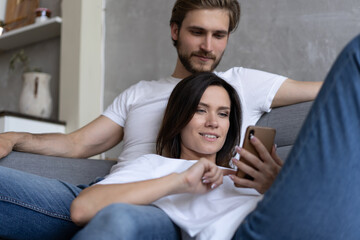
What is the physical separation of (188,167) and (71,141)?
71 cm

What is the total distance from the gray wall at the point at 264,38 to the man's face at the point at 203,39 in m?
0.35

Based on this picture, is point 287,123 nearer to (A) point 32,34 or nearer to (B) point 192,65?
(B) point 192,65

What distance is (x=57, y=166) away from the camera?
5.39 ft

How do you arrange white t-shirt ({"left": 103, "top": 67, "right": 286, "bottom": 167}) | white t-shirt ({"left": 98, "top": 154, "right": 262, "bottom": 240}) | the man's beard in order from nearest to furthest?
white t-shirt ({"left": 98, "top": 154, "right": 262, "bottom": 240}) < white t-shirt ({"left": 103, "top": 67, "right": 286, "bottom": 167}) < the man's beard

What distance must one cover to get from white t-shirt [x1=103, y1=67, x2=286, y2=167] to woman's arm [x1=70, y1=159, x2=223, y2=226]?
51 cm

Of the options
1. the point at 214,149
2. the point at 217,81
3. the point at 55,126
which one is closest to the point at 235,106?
the point at 217,81

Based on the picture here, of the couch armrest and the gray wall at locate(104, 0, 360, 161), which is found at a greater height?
the gray wall at locate(104, 0, 360, 161)

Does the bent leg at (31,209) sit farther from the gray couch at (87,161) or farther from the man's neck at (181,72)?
the man's neck at (181,72)

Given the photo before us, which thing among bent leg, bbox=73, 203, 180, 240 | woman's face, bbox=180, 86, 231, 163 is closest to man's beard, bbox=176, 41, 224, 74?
woman's face, bbox=180, 86, 231, 163

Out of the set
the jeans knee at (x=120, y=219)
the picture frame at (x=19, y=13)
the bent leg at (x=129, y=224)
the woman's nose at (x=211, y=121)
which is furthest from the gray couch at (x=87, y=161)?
the picture frame at (x=19, y=13)

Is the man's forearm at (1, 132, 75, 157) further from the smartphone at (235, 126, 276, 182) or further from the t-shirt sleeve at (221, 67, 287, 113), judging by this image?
the smartphone at (235, 126, 276, 182)

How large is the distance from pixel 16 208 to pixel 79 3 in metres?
1.80

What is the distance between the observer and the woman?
103 cm

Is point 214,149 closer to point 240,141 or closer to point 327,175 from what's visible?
point 240,141
